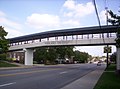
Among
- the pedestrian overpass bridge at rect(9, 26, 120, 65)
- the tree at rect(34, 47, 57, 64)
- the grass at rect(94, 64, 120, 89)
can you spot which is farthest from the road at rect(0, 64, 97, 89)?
the tree at rect(34, 47, 57, 64)

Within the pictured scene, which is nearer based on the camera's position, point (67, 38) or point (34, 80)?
point (34, 80)

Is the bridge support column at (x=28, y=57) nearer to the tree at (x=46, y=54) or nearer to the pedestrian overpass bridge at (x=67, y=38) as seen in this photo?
the pedestrian overpass bridge at (x=67, y=38)

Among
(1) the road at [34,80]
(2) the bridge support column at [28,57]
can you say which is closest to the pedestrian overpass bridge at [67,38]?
(2) the bridge support column at [28,57]

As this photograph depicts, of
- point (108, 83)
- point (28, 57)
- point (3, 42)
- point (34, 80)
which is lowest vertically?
point (108, 83)

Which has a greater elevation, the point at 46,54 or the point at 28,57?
the point at 46,54

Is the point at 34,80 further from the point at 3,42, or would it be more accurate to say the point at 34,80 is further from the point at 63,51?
the point at 63,51

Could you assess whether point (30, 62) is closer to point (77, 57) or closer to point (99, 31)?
point (99, 31)

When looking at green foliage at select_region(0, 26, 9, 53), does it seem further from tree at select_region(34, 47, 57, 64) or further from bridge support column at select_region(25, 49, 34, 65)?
tree at select_region(34, 47, 57, 64)

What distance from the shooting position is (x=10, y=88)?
1221 cm

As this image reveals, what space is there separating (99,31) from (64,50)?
47.0 metres

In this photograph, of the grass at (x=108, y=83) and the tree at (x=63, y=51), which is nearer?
the grass at (x=108, y=83)

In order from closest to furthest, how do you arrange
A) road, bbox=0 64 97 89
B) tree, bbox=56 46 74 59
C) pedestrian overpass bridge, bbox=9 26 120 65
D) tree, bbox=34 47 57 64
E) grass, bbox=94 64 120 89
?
road, bbox=0 64 97 89 → grass, bbox=94 64 120 89 → pedestrian overpass bridge, bbox=9 26 120 65 → tree, bbox=34 47 57 64 → tree, bbox=56 46 74 59

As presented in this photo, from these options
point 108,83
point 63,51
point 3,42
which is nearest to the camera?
point 108,83

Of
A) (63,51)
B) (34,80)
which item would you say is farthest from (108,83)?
(63,51)
